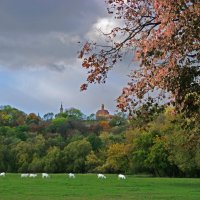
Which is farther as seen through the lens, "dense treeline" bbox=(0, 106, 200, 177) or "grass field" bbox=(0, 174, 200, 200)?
"dense treeline" bbox=(0, 106, 200, 177)

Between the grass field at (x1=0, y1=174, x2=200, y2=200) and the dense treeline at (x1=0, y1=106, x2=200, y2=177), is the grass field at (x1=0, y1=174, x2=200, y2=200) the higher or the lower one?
the lower one

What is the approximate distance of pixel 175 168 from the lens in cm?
8650

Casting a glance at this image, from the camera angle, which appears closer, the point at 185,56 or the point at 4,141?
the point at 185,56

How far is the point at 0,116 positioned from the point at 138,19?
161 m

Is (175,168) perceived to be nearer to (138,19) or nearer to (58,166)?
(58,166)

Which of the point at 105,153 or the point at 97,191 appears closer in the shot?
the point at 97,191

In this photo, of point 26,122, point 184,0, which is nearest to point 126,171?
point 26,122

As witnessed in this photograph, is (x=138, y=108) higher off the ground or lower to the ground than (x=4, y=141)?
lower


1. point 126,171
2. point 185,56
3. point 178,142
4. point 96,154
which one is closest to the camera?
point 185,56

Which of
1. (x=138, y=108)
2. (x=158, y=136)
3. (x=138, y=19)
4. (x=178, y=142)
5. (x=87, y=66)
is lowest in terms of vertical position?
(x=138, y=108)

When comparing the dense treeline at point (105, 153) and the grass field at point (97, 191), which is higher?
the dense treeline at point (105, 153)

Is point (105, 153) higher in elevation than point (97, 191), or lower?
higher

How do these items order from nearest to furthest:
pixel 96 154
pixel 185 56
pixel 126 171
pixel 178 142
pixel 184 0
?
1. pixel 184 0
2. pixel 185 56
3. pixel 178 142
4. pixel 126 171
5. pixel 96 154

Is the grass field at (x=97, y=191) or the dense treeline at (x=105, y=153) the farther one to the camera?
the dense treeline at (x=105, y=153)
